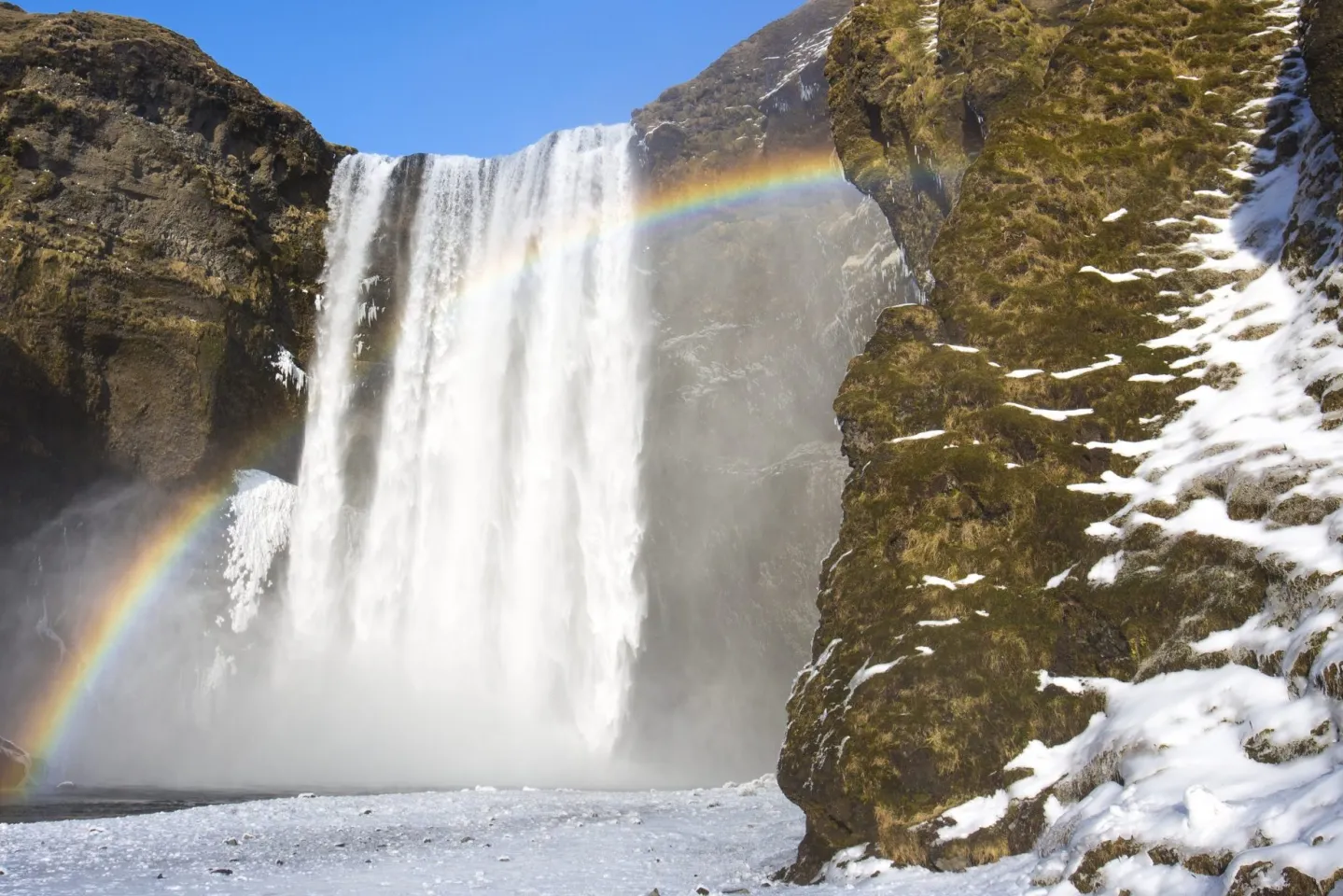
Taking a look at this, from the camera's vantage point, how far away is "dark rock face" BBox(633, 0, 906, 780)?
127ft

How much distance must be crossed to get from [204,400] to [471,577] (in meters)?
12.2

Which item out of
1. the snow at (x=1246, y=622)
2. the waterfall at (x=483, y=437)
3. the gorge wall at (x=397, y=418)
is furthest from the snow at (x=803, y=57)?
the snow at (x=1246, y=622)

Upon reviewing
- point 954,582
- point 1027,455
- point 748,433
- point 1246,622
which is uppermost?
point 748,433

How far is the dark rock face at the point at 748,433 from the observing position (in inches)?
1519

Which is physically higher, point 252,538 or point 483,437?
point 483,437

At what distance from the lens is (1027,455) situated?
1255 centimetres

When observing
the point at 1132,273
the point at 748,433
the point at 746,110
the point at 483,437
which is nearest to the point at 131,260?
the point at 483,437

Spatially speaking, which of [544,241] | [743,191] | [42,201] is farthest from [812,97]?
[42,201]

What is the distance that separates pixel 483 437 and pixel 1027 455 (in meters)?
32.5

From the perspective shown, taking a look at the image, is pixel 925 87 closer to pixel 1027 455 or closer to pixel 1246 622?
pixel 1027 455

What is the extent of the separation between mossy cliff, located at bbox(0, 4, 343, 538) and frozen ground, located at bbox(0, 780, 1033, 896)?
22.8m

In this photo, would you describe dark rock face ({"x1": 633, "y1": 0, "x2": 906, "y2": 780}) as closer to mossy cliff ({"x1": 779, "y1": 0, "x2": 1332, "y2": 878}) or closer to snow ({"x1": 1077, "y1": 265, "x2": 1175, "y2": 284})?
mossy cliff ({"x1": 779, "y1": 0, "x2": 1332, "y2": 878})

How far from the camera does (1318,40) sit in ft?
39.2

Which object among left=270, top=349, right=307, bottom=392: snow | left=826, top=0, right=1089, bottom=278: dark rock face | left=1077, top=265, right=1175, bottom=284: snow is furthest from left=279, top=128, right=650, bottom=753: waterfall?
left=1077, top=265, right=1175, bottom=284: snow
